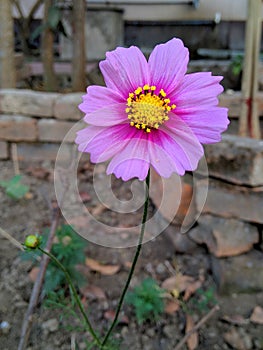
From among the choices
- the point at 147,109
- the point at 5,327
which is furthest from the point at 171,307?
the point at 147,109

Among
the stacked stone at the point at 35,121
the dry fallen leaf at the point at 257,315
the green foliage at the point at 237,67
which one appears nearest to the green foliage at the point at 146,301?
the dry fallen leaf at the point at 257,315

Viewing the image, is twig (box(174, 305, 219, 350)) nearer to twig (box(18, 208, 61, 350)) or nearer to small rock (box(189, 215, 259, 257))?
small rock (box(189, 215, 259, 257))

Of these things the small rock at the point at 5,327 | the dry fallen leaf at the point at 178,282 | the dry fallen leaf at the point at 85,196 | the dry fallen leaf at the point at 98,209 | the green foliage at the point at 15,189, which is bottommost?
the small rock at the point at 5,327

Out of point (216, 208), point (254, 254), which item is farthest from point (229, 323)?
point (216, 208)

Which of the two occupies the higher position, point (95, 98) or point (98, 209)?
point (95, 98)

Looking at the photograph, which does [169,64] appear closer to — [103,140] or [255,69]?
[103,140]

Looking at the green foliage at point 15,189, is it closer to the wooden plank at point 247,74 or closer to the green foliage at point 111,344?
the green foliage at point 111,344
